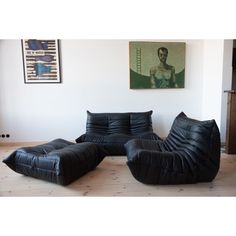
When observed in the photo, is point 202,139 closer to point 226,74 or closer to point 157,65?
point 226,74

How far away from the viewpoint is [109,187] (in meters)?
2.54

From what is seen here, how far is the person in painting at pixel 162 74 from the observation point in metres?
4.24

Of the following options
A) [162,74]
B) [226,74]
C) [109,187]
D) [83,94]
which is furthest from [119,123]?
[226,74]

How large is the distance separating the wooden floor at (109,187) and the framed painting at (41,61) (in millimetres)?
1880

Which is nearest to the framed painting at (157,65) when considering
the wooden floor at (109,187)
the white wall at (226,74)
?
the white wall at (226,74)

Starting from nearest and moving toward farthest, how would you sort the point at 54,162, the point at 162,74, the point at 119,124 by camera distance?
the point at 54,162 < the point at 119,124 < the point at 162,74

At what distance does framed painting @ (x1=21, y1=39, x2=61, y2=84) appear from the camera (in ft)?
13.6

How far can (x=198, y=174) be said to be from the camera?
2.52 m

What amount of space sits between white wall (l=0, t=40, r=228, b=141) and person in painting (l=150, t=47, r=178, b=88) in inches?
4.8

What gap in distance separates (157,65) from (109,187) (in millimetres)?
2552

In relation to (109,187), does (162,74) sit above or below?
above
